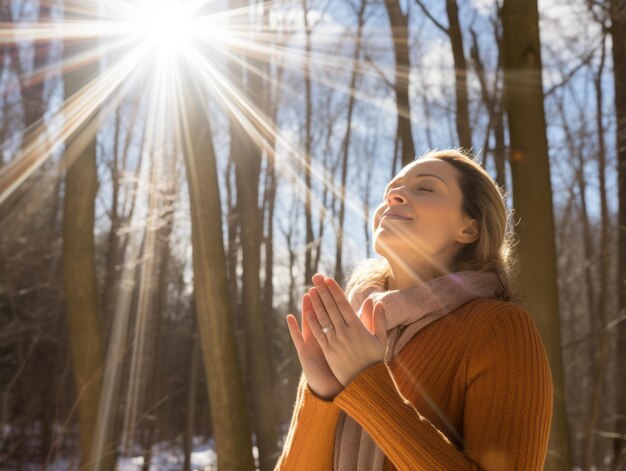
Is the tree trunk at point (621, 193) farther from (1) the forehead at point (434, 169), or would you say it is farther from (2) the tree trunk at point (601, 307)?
(1) the forehead at point (434, 169)

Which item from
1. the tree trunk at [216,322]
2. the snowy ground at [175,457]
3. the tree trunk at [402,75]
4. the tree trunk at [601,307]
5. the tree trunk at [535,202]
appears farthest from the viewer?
the snowy ground at [175,457]

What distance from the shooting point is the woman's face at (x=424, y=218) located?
1.87 meters

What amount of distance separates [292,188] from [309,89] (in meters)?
2.96

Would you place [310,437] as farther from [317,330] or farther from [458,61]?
[458,61]

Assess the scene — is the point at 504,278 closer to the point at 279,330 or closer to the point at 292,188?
the point at 292,188

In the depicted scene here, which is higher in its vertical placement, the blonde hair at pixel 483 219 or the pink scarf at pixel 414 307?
the blonde hair at pixel 483 219

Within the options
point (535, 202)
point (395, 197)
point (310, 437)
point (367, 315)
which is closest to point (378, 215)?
point (395, 197)

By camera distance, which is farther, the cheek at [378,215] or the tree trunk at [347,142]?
the tree trunk at [347,142]

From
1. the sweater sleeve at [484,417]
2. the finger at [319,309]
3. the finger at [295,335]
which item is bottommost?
the sweater sleeve at [484,417]

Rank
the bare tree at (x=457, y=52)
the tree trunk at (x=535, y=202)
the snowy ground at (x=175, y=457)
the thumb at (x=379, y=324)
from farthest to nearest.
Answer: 1. the snowy ground at (x=175, y=457)
2. the bare tree at (x=457, y=52)
3. the tree trunk at (x=535, y=202)
4. the thumb at (x=379, y=324)

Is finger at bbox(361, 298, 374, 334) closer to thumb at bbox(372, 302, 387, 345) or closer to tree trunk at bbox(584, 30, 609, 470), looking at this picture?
thumb at bbox(372, 302, 387, 345)

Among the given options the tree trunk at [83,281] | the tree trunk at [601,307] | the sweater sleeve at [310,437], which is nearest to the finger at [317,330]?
the sweater sleeve at [310,437]

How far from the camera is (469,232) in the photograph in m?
1.96

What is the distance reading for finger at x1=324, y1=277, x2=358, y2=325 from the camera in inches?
59.0
